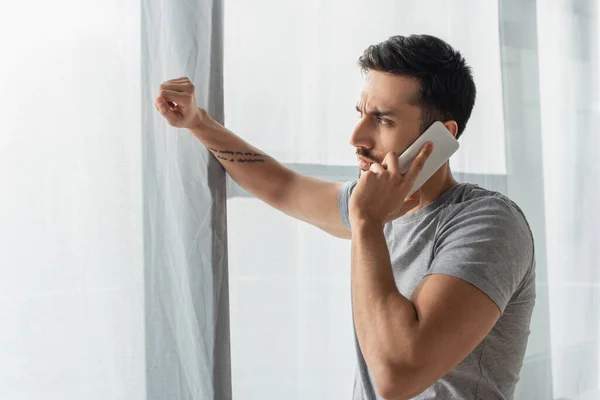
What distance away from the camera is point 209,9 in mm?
1206

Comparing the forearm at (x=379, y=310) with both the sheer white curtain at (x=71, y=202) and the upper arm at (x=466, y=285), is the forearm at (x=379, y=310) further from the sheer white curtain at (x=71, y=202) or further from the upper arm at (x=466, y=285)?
the sheer white curtain at (x=71, y=202)

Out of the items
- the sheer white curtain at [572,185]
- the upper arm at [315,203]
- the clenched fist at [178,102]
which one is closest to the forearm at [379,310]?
the upper arm at [315,203]

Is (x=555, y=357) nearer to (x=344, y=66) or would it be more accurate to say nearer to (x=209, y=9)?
(x=344, y=66)

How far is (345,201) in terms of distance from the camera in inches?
54.4

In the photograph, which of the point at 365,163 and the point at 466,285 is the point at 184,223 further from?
the point at 466,285

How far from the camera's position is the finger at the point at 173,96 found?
111 centimetres

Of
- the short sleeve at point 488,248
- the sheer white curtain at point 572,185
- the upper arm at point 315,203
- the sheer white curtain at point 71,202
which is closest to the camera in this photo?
the sheer white curtain at point 71,202

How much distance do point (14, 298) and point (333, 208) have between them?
624mm

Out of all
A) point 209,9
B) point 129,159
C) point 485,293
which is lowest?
point 485,293

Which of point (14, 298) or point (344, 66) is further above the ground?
point (344, 66)

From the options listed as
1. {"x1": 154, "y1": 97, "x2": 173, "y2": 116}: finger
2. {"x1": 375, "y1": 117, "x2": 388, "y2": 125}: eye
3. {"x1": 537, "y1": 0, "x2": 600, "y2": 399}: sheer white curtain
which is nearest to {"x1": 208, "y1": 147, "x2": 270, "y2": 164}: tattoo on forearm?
A: {"x1": 154, "y1": 97, "x2": 173, "y2": 116}: finger

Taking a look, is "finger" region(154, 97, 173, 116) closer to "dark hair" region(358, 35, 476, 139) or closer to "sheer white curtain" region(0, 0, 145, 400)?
"sheer white curtain" region(0, 0, 145, 400)

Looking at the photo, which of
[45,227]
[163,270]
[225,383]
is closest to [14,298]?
[45,227]

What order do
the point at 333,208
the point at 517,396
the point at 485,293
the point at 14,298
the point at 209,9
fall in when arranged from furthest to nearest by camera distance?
the point at 517,396, the point at 333,208, the point at 209,9, the point at 485,293, the point at 14,298
